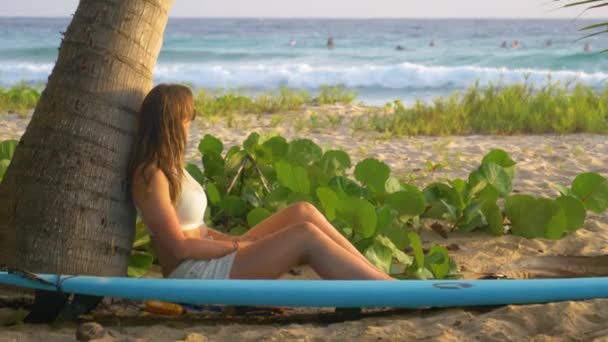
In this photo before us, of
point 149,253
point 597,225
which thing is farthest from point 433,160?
point 149,253

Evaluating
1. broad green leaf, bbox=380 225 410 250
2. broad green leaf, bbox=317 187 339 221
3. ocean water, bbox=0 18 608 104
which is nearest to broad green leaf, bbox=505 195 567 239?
broad green leaf, bbox=380 225 410 250

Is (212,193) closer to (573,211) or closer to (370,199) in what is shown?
(370,199)

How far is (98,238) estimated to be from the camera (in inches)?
145

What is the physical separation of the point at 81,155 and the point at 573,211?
8.34 ft

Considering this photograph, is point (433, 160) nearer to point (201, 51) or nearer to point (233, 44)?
point (201, 51)

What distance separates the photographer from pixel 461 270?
4.42m

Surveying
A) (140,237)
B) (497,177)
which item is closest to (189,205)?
(140,237)

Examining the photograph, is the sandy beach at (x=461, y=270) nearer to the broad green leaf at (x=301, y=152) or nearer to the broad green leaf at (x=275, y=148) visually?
the broad green leaf at (x=301, y=152)

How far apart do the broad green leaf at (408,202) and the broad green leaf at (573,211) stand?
73cm

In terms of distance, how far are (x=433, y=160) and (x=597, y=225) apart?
7.07 ft

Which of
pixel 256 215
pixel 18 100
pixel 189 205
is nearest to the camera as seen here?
pixel 189 205

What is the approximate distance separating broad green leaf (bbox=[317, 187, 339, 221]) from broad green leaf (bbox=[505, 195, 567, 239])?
102 centimetres

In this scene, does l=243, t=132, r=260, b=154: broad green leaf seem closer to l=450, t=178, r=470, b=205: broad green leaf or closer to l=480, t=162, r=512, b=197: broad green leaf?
l=450, t=178, r=470, b=205: broad green leaf

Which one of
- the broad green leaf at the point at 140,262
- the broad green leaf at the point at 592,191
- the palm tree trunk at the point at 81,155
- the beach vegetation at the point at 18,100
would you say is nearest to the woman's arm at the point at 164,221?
the palm tree trunk at the point at 81,155
